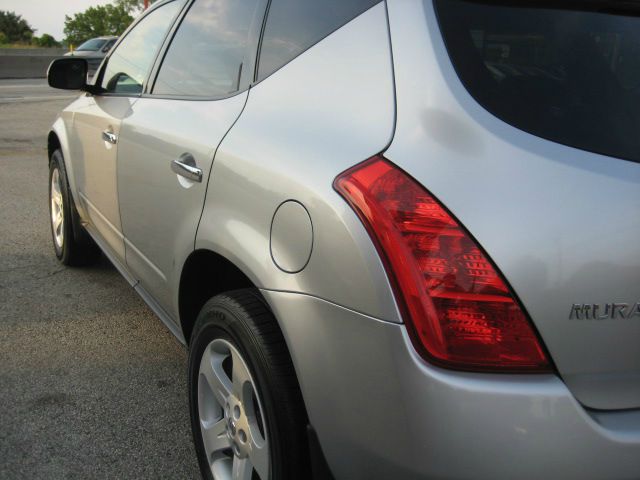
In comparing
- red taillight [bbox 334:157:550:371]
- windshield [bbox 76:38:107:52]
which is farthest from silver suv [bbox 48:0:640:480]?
windshield [bbox 76:38:107:52]

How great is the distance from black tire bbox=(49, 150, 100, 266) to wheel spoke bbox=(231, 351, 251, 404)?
258 cm

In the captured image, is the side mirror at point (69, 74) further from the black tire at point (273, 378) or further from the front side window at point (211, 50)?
the black tire at point (273, 378)

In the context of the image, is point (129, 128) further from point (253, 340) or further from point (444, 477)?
point (444, 477)

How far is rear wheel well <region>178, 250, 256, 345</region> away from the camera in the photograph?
2164 mm

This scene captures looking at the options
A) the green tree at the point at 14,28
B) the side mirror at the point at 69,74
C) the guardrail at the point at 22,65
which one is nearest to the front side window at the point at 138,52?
the side mirror at the point at 69,74

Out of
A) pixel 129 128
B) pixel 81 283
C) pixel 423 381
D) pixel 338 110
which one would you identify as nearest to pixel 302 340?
pixel 423 381

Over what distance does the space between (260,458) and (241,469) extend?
0.57 ft

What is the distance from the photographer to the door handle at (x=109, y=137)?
9.89ft

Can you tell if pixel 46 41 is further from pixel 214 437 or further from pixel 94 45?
pixel 214 437

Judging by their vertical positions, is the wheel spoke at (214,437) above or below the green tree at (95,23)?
below

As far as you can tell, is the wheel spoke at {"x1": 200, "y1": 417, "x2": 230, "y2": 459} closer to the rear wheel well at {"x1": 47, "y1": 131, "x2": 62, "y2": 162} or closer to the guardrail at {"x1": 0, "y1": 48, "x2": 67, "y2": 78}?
the rear wheel well at {"x1": 47, "y1": 131, "x2": 62, "y2": 162}

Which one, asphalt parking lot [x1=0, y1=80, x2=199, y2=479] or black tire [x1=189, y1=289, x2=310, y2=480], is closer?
black tire [x1=189, y1=289, x2=310, y2=480]

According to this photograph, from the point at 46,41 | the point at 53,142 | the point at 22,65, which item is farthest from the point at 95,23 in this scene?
the point at 53,142

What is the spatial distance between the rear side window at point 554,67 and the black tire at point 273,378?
810mm
